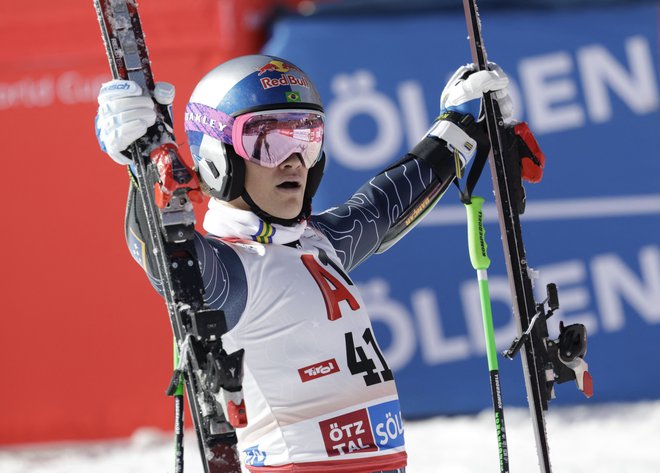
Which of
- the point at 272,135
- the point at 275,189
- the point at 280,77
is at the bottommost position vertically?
the point at 275,189

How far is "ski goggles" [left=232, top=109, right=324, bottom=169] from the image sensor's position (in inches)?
110

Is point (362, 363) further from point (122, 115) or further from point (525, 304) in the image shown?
point (122, 115)

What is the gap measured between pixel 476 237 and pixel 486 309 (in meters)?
0.20

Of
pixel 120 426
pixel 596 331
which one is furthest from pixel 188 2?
pixel 596 331

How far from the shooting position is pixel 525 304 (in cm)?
320

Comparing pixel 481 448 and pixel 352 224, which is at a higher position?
pixel 352 224

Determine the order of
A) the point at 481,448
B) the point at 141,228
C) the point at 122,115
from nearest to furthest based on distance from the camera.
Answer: the point at 122,115, the point at 141,228, the point at 481,448

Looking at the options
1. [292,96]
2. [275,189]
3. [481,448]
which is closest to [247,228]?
[275,189]

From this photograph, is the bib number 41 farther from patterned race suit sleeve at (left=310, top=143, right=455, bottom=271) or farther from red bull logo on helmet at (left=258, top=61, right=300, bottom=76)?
red bull logo on helmet at (left=258, top=61, right=300, bottom=76)

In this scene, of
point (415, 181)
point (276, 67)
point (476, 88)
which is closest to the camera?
point (276, 67)

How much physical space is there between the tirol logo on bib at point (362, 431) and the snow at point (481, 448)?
2.14m

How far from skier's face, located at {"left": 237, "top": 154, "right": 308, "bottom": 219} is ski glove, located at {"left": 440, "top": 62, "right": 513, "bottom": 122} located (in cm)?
63

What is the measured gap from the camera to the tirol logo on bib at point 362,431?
2738mm

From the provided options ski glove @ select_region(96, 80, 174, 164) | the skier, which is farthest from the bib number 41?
ski glove @ select_region(96, 80, 174, 164)
